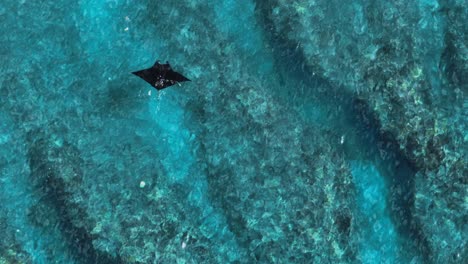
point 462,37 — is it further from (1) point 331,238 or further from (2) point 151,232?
(2) point 151,232

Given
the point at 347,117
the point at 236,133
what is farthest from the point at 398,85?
the point at 236,133

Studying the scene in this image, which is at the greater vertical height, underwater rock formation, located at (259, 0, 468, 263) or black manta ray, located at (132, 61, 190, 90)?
underwater rock formation, located at (259, 0, 468, 263)

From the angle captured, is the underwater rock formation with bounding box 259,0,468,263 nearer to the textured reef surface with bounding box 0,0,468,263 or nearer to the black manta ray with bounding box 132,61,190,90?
the textured reef surface with bounding box 0,0,468,263

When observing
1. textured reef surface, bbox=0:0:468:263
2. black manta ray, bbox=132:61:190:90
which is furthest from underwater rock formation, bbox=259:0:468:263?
black manta ray, bbox=132:61:190:90

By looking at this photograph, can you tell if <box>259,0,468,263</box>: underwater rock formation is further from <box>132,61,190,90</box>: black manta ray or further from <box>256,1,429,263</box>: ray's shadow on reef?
<box>132,61,190,90</box>: black manta ray

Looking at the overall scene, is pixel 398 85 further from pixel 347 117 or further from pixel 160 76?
pixel 160 76

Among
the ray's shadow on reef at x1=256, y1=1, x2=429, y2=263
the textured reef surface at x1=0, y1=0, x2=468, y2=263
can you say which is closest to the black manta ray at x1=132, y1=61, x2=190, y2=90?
the textured reef surface at x1=0, y1=0, x2=468, y2=263

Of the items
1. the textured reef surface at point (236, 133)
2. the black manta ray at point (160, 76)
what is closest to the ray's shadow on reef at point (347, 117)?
the textured reef surface at point (236, 133)
